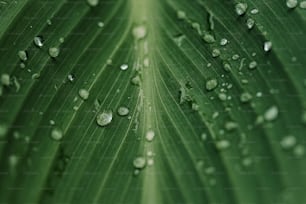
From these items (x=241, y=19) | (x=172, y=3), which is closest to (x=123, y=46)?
(x=172, y=3)

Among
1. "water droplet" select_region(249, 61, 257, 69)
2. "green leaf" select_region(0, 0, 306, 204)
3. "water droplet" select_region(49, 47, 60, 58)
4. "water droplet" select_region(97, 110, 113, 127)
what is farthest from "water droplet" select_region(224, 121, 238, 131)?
"water droplet" select_region(49, 47, 60, 58)

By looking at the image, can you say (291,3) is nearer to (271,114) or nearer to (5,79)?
(271,114)

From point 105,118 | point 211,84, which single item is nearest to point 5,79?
point 105,118

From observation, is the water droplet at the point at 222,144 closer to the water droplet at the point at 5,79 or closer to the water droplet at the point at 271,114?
the water droplet at the point at 271,114


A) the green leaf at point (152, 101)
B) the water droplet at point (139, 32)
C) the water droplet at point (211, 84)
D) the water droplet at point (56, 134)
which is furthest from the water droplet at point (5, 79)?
the water droplet at point (211, 84)

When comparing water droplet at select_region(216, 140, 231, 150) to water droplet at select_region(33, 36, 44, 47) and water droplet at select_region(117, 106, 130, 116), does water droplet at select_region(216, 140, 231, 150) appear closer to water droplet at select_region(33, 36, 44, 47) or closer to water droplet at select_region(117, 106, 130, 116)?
water droplet at select_region(117, 106, 130, 116)

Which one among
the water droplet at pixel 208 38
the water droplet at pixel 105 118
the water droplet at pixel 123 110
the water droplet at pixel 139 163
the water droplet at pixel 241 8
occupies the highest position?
the water droplet at pixel 241 8

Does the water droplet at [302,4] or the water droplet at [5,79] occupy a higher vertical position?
the water droplet at [302,4]
